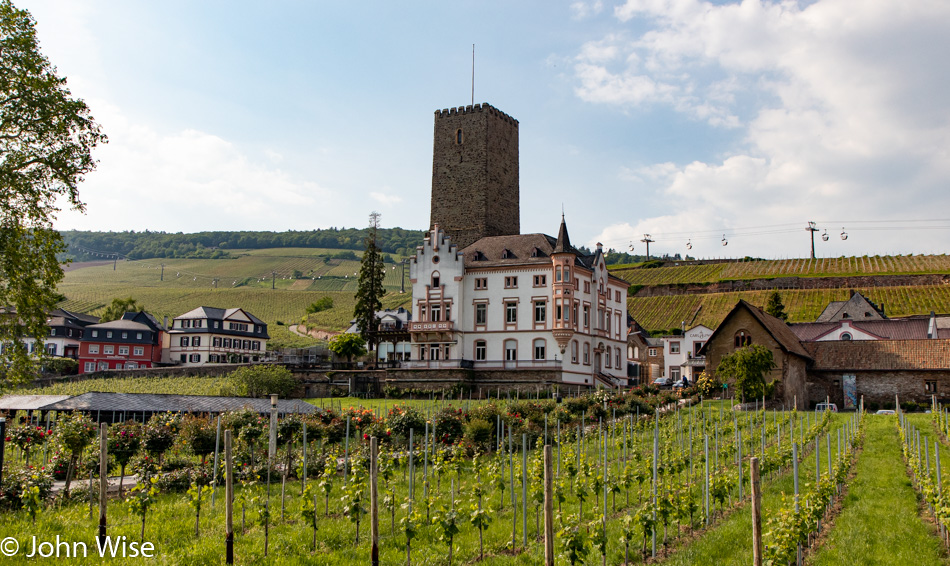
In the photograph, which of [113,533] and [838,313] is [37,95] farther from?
[838,313]

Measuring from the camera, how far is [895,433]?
38344mm

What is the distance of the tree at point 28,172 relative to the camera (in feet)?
81.0

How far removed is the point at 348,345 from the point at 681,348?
40279 millimetres

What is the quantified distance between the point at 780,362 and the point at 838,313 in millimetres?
43140

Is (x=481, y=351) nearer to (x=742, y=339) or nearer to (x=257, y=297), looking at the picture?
(x=742, y=339)

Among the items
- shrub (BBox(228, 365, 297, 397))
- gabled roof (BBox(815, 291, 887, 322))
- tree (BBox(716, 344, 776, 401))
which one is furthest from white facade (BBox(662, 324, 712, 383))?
shrub (BBox(228, 365, 297, 397))

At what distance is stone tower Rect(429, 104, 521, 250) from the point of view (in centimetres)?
7481

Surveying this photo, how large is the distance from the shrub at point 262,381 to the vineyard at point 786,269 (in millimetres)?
97695

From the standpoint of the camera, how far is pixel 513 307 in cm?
6475

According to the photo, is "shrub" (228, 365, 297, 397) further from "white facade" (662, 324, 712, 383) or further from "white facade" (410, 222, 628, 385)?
"white facade" (662, 324, 712, 383)

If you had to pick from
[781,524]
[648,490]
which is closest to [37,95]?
[648,490]

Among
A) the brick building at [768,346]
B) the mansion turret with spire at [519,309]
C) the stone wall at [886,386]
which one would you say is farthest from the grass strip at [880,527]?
the stone wall at [886,386]

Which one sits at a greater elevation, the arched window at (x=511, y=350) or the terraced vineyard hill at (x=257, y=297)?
the terraced vineyard hill at (x=257, y=297)

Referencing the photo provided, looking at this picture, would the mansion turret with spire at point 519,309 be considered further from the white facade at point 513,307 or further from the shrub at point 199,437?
the shrub at point 199,437
